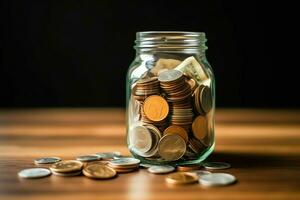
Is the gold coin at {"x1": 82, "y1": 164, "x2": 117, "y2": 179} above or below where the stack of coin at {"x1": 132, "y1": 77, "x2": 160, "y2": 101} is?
below

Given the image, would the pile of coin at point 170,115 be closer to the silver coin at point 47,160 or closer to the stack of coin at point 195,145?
the stack of coin at point 195,145

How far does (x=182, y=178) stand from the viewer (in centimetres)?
78

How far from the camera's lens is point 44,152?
1.02 meters

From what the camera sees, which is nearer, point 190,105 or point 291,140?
point 190,105

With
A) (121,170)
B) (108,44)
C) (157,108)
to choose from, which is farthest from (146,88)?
(108,44)

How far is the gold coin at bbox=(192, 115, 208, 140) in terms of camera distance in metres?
0.87

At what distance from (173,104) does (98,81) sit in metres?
1.14

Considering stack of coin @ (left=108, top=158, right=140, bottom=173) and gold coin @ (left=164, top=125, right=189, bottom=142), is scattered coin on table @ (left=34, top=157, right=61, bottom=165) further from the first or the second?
gold coin @ (left=164, top=125, right=189, bottom=142)

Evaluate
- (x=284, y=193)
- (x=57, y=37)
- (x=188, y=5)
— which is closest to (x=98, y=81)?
(x=57, y=37)

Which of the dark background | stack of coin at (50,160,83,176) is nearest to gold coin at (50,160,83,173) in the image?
stack of coin at (50,160,83,176)

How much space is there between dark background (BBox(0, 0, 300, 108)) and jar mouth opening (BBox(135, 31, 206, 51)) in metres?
1.01

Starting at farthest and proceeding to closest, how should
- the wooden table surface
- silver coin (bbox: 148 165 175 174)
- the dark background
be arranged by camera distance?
the dark background < silver coin (bbox: 148 165 175 174) < the wooden table surface

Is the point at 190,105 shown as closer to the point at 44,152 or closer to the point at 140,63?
the point at 140,63

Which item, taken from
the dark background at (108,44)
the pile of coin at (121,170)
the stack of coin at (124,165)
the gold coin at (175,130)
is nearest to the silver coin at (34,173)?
the pile of coin at (121,170)
